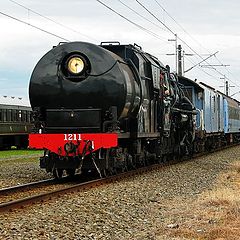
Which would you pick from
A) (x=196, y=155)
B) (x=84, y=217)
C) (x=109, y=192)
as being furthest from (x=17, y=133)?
(x=84, y=217)

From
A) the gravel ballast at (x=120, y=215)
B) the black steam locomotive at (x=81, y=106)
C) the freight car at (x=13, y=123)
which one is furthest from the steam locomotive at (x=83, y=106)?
the freight car at (x=13, y=123)

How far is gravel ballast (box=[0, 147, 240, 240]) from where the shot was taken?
24.4ft

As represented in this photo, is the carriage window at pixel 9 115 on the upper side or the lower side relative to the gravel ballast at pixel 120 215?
upper

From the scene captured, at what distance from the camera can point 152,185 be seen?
523 inches

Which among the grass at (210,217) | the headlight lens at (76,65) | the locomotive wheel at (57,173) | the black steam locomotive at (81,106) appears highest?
the headlight lens at (76,65)

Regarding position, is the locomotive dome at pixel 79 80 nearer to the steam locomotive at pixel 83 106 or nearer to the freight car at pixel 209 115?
the steam locomotive at pixel 83 106

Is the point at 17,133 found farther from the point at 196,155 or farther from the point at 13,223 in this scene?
the point at 13,223

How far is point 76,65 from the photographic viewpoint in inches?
533

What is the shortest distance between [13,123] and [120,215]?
96.5ft

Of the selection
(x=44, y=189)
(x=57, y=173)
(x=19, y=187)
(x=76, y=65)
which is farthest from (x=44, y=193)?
(x=76, y=65)

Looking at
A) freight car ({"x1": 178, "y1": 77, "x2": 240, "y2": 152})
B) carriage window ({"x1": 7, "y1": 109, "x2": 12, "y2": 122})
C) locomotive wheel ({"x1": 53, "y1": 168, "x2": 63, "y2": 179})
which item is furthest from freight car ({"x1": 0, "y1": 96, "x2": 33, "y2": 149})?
locomotive wheel ({"x1": 53, "y1": 168, "x2": 63, "y2": 179})

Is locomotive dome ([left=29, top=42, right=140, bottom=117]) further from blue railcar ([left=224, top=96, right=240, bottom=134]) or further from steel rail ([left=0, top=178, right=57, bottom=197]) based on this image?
blue railcar ([left=224, top=96, right=240, bottom=134])

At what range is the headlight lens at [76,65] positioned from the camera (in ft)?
44.3

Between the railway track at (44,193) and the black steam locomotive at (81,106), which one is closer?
the railway track at (44,193)
